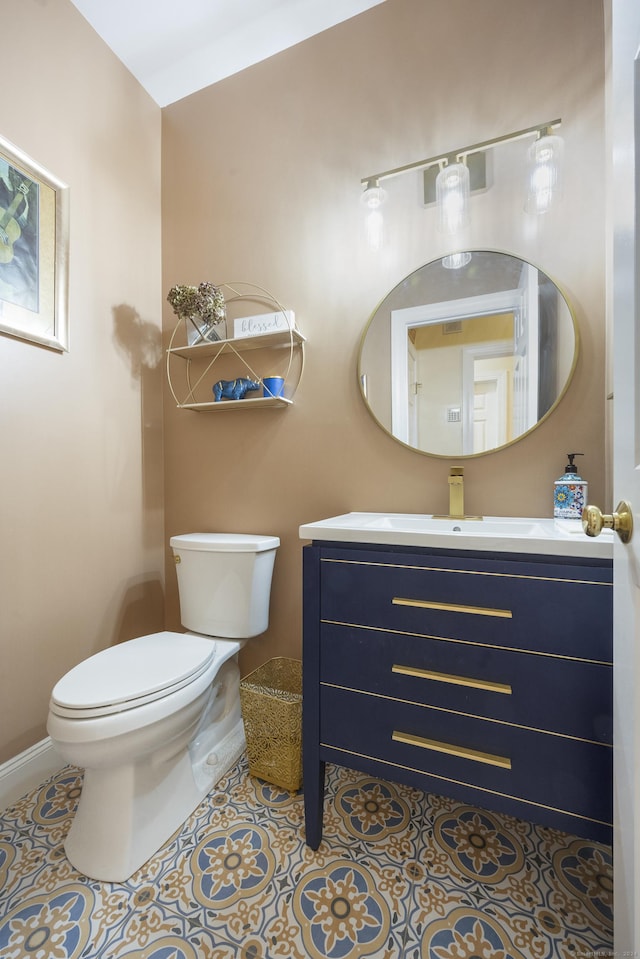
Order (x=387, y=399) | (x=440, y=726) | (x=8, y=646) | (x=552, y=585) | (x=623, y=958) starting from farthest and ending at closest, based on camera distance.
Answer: (x=387, y=399)
(x=8, y=646)
(x=440, y=726)
(x=552, y=585)
(x=623, y=958)

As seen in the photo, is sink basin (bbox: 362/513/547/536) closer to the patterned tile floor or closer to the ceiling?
the patterned tile floor

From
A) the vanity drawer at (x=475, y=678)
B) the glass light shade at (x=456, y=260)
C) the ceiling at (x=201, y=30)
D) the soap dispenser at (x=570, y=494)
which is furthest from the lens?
the ceiling at (x=201, y=30)

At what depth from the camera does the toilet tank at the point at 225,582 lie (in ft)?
5.02

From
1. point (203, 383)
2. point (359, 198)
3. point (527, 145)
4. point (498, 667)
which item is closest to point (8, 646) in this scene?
point (203, 383)

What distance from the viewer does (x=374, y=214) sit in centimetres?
154

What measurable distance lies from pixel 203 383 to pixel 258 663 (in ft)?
4.20

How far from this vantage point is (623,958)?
2.09ft

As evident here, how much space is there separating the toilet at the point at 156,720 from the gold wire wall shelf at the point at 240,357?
61 centimetres

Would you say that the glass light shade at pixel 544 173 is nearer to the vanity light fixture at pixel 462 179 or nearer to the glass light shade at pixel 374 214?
the vanity light fixture at pixel 462 179

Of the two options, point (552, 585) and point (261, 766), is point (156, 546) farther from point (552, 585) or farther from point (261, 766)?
point (552, 585)

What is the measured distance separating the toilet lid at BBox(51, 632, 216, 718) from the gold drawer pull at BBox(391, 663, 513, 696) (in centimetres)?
62

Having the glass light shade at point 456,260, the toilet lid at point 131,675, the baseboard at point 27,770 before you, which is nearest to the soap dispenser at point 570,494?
the glass light shade at point 456,260

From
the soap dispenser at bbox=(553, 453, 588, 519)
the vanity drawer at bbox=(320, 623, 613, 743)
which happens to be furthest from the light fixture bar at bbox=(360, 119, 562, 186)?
the vanity drawer at bbox=(320, 623, 613, 743)

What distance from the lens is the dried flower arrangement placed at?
1.67 metres
